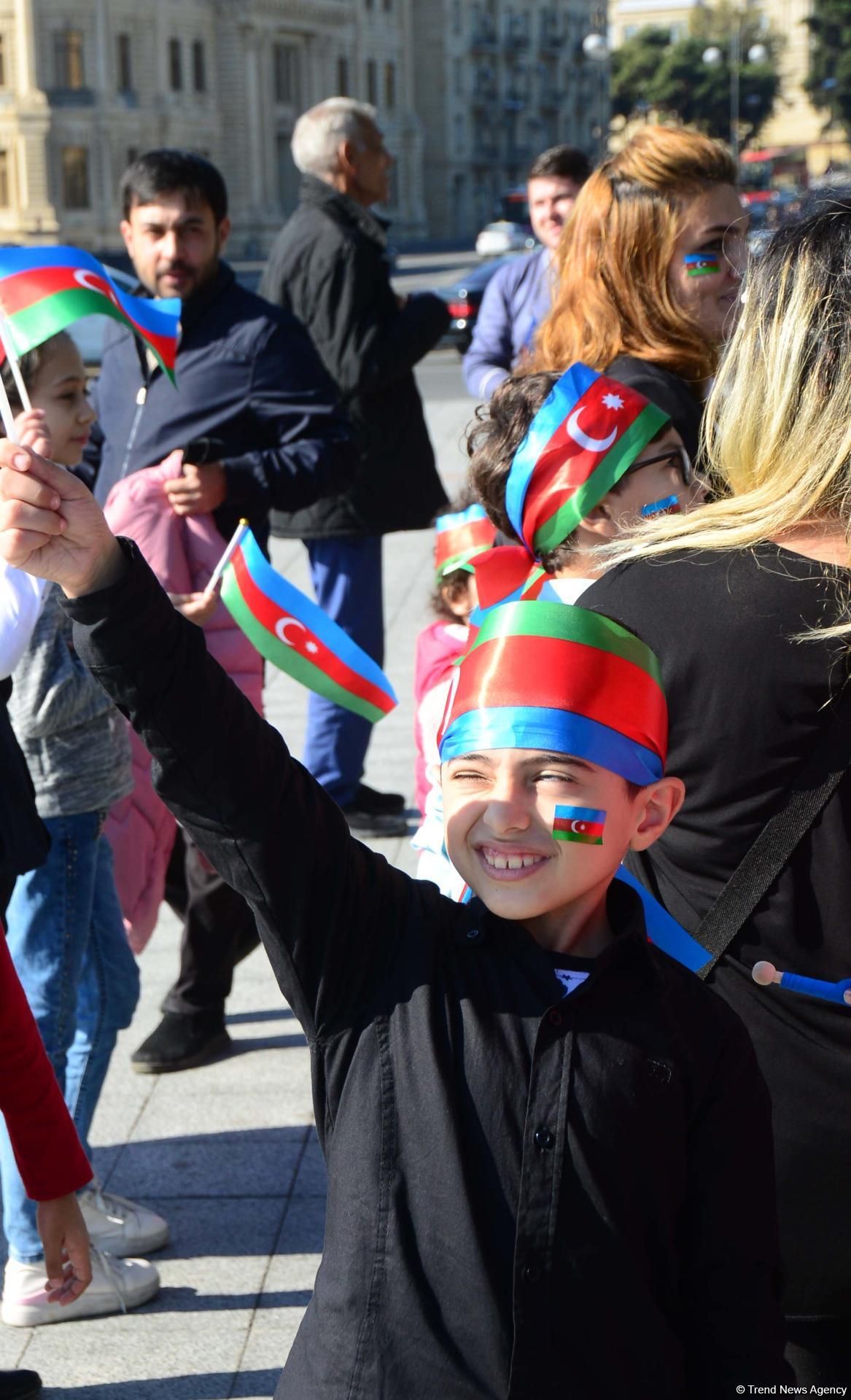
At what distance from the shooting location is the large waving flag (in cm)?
257

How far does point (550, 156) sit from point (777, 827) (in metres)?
5.00

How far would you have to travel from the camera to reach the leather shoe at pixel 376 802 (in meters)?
5.46

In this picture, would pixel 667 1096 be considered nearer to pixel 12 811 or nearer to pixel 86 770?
pixel 12 811

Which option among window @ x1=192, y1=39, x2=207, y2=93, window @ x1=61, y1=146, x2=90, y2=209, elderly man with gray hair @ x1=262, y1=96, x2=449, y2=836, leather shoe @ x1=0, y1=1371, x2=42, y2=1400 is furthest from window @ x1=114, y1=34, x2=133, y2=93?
leather shoe @ x1=0, y1=1371, x2=42, y2=1400

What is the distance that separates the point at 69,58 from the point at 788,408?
6985cm

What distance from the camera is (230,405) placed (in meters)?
3.98

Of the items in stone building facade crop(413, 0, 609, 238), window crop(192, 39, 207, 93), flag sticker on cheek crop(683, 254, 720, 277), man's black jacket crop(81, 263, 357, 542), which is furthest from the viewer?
stone building facade crop(413, 0, 609, 238)

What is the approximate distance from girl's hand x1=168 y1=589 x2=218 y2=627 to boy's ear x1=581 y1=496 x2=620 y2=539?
926 millimetres

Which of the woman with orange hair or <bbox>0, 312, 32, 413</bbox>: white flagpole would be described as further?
the woman with orange hair

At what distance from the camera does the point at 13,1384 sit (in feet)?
8.85

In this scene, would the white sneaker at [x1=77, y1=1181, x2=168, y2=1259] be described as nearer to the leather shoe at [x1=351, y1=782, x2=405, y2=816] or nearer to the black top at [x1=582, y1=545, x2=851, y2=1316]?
the black top at [x1=582, y1=545, x2=851, y2=1316]

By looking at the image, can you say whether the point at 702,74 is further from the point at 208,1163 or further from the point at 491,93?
the point at 208,1163

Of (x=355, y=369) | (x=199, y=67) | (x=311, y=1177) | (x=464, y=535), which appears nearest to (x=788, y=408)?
(x=464, y=535)

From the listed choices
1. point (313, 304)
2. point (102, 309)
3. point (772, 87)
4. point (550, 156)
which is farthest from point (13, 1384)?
point (772, 87)
